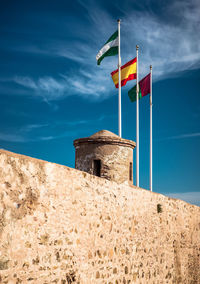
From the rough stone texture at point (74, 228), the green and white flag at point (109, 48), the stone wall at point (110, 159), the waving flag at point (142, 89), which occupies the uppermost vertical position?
the green and white flag at point (109, 48)

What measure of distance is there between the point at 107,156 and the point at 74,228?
372cm

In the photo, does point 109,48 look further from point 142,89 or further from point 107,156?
point 107,156

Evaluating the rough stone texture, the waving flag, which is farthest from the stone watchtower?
the waving flag

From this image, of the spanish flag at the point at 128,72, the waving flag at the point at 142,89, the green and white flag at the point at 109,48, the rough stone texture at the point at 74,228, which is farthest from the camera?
the waving flag at the point at 142,89

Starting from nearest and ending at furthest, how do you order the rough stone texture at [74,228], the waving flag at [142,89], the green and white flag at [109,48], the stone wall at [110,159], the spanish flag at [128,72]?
1. the rough stone texture at [74,228]
2. the stone wall at [110,159]
3. the green and white flag at [109,48]
4. the spanish flag at [128,72]
5. the waving flag at [142,89]

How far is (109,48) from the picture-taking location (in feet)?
47.1

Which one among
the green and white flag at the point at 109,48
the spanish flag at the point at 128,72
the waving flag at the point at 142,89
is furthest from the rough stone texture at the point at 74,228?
the waving flag at the point at 142,89

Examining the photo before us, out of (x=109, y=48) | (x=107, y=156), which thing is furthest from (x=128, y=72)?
(x=107, y=156)

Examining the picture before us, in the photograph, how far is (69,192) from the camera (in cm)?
545

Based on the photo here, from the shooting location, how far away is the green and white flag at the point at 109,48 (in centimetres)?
1414

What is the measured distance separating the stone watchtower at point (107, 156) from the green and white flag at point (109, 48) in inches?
233

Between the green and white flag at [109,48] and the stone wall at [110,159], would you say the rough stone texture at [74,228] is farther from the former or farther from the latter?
the green and white flag at [109,48]

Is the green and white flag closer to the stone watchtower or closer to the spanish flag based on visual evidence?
the spanish flag

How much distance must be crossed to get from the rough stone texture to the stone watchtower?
0.95 meters
